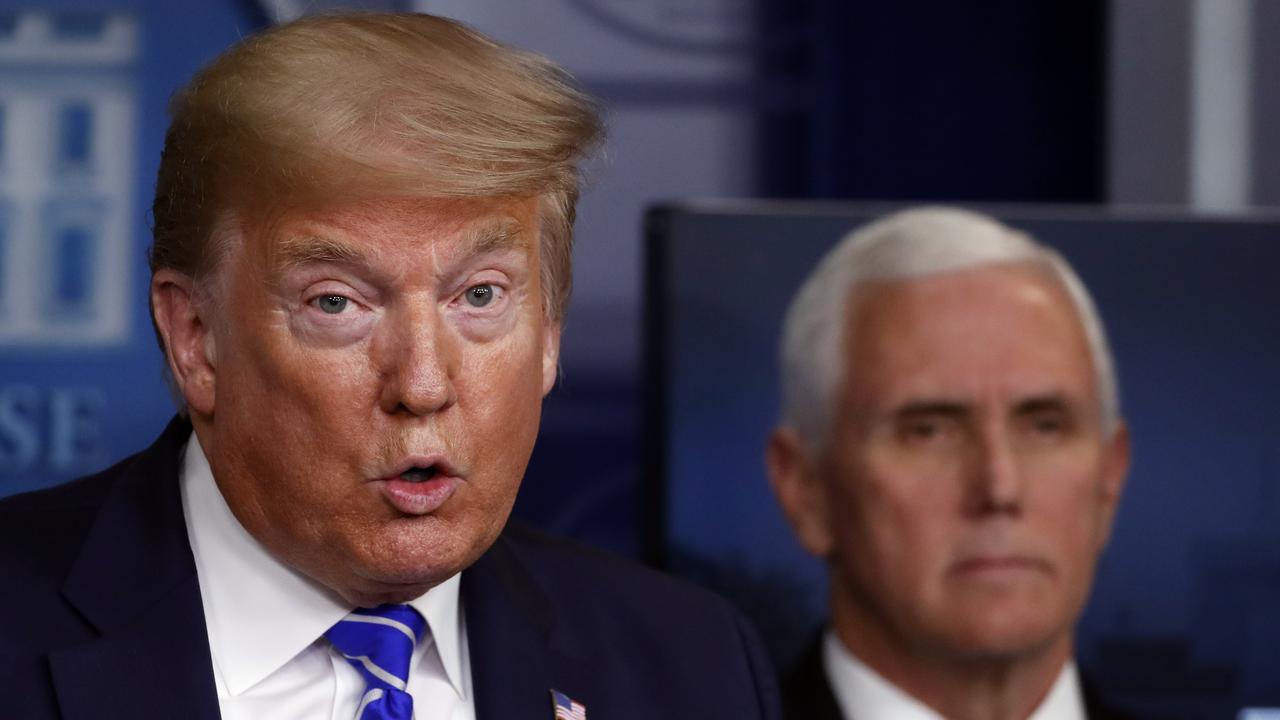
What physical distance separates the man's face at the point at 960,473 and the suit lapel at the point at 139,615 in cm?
117

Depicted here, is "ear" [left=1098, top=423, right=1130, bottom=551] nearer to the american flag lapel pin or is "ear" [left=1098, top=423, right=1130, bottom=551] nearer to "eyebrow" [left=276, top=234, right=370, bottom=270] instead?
the american flag lapel pin

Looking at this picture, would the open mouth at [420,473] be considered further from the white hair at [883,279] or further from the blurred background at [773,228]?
the white hair at [883,279]

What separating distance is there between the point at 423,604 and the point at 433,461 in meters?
0.24

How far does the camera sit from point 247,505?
1.34 metres

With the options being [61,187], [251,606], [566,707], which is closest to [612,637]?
[566,707]

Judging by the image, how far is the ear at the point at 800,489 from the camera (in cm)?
238

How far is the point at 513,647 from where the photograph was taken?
1533 mm

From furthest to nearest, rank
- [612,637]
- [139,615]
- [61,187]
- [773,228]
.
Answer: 1. [61,187]
2. [773,228]
3. [612,637]
4. [139,615]

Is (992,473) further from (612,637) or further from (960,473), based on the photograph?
(612,637)

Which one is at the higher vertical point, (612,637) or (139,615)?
(139,615)

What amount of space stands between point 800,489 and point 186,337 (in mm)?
1256

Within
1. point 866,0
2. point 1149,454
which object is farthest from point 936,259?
point 866,0

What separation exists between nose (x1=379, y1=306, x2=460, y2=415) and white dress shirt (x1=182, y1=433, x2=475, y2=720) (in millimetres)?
247

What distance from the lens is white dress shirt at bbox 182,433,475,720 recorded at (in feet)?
4.55
